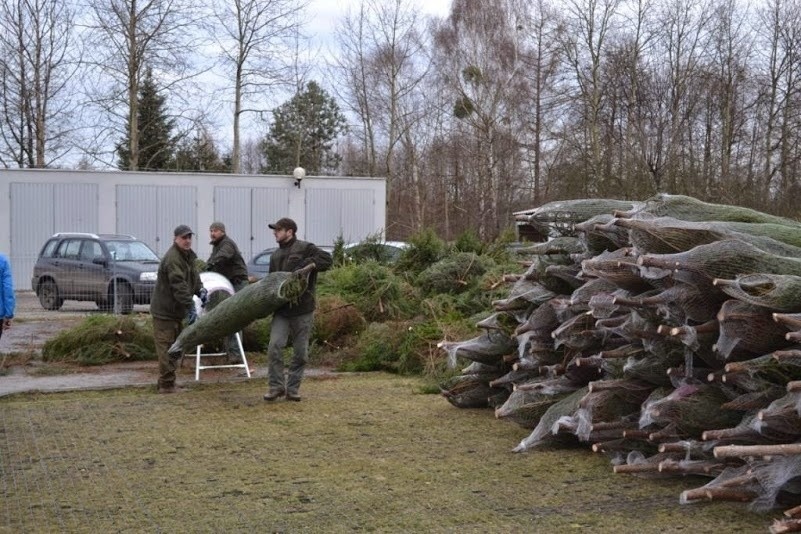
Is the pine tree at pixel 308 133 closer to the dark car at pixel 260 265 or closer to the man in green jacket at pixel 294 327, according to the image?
the dark car at pixel 260 265

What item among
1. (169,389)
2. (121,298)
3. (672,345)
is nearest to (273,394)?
(169,389)

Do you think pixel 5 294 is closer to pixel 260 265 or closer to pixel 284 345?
pixel 284 345

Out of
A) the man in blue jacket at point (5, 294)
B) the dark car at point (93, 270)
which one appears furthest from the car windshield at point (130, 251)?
the man in blue jacket at point (5, 294)

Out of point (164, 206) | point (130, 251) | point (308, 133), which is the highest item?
point (308, 133)

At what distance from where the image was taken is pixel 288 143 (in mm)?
60281

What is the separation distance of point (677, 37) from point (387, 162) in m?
14.5

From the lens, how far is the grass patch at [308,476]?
5.61m

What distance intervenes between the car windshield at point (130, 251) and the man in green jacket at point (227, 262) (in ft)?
28.1

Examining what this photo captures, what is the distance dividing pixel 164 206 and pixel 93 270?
876 cm

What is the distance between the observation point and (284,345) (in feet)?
32.3

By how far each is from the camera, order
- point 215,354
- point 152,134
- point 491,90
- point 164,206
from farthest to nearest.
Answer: point 152,134, point 491,90, point 164,206, point 215,354

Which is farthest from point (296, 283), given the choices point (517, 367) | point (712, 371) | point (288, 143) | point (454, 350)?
point (288, 143)

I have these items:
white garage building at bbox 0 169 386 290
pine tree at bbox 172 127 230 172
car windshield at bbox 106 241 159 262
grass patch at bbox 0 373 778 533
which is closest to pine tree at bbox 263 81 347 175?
pine tree at bbox 172 127 230 172

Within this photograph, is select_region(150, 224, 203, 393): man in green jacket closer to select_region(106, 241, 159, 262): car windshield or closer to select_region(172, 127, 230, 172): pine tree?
select_region(106, 241, 159, 262): car windshield
